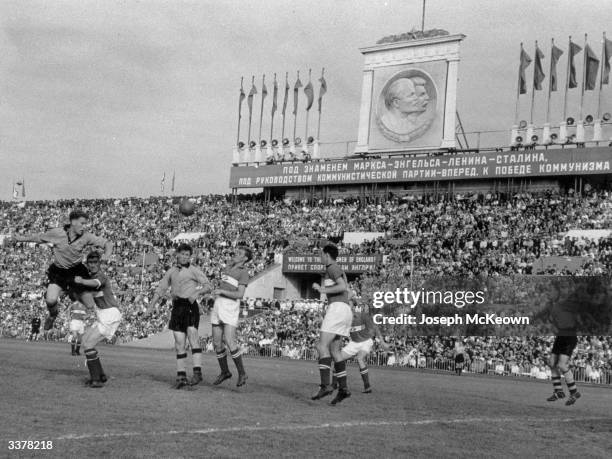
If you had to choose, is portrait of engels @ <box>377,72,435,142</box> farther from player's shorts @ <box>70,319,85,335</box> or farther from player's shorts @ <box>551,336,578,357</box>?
player's shorts @ <box>551,336,578,357</box>

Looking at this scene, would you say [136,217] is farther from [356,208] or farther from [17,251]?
[356,208]

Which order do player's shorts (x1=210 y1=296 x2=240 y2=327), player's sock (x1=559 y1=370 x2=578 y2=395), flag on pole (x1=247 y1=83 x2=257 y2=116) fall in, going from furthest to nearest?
A: flag on pole (x1=247 y1=83 x2=257 y2=116), player's sock (x1=559 y1=370 x2=578 y2=395), player's shorts (x1=210 y1=296 x2=240 y2=327)

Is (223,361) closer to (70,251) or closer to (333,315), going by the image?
(333,315)

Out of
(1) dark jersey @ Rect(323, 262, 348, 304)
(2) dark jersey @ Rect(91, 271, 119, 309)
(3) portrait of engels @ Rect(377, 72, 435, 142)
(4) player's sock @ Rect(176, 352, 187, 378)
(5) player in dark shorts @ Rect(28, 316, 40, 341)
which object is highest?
(3) portrait of engels @ Rect(377, 72, 435, 142)

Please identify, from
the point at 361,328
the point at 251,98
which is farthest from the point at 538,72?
the point at 361,328

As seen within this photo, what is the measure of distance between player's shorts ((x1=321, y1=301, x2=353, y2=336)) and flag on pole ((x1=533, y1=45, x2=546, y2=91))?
4411 cm

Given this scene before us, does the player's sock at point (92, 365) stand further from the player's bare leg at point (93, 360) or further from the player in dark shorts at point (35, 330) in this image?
the player in dark shorts at point (35, 330)

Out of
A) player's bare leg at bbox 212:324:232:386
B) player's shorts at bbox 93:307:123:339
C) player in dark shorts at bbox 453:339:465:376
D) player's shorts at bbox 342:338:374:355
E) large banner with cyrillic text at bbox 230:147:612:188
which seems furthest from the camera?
large banner with cyrillic text at bbox 230:147:612:188

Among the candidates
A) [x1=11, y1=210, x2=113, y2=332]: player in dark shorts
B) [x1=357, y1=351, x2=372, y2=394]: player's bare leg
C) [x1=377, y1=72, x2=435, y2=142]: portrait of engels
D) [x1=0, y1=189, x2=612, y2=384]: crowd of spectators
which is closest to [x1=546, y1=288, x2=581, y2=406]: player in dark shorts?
[x1=357, y1=351, x2=372, y2=394]: player's bare leg

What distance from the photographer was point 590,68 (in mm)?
51844

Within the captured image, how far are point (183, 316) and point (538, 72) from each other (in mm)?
45203

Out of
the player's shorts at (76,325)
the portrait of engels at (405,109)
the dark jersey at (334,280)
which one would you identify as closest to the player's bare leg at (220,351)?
the dark jersey at (334,280)

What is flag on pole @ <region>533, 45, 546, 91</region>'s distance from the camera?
53.5 m

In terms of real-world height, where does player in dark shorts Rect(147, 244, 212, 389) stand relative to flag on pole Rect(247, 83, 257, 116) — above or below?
below
